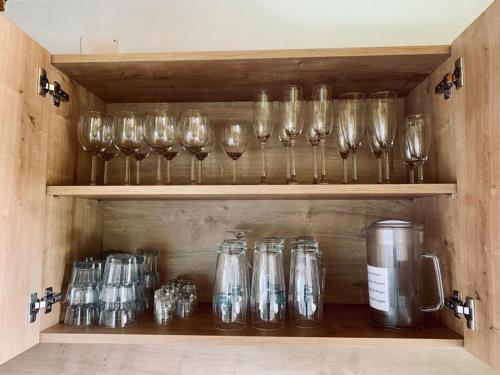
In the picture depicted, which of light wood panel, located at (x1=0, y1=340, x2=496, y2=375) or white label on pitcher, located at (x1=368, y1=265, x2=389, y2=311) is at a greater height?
white label on pitcher, located at (x1=368, y1=265, x2=389, y2=311)

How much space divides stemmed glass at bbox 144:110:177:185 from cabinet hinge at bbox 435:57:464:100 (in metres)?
0.77

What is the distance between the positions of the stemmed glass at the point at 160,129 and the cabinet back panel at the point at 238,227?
285 mm

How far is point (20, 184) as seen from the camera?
941 millimetres

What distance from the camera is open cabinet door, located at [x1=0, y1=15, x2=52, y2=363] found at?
89cm

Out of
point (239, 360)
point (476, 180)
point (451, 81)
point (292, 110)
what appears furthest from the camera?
point (239, 360)

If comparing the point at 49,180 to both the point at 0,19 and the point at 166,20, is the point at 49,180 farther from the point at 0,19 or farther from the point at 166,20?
the point at 166,20

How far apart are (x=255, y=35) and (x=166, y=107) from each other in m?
0.42

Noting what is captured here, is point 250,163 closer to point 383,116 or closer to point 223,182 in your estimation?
point 223,182

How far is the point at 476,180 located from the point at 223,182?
769 millimetres

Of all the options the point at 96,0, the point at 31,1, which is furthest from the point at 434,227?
the point at 31,1

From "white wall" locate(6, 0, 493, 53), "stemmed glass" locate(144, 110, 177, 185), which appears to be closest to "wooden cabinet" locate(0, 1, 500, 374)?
"stemmed glass" locate(144, 110, 177, 185)

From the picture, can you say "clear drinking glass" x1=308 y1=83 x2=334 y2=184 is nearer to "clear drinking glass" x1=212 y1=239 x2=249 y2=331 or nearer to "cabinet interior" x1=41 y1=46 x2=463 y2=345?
"cabinet interior" x1=41 y1=46 x2=463 y2=345

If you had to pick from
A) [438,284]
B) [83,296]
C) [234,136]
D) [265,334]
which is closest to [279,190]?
[234,136]

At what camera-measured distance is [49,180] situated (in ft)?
3.50
